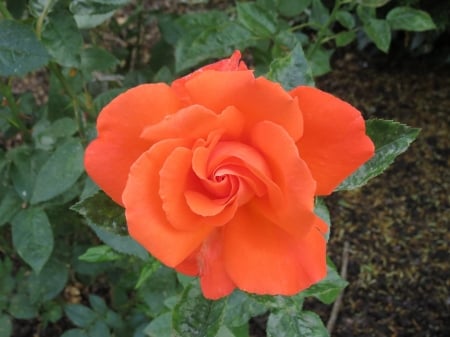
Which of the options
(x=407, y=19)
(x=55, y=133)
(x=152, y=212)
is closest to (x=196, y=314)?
(x=152, y=212)

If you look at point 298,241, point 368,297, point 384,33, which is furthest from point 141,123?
point 368,297

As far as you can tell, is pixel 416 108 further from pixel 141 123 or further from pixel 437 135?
pixel 141 123

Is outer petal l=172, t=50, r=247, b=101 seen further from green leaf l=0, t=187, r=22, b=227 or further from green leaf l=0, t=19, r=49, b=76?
green leaf l=0, t=187, r=22, b=227

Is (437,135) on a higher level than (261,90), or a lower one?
lower

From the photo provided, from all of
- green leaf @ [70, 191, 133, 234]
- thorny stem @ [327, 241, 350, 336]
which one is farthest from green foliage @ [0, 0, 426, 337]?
thorny stem @ [327, 241, 350, 336]

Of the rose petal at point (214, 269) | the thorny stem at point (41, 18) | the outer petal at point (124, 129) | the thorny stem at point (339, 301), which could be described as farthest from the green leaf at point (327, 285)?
the thorny stem at point (339, 301)

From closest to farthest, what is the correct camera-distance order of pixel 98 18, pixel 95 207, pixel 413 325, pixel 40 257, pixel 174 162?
pixel 174 162 < pixel 95 207 < pixel 40 257 < pixel 98 18 < pixel 413 325

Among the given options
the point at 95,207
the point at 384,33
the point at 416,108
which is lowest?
the point at 416,108
